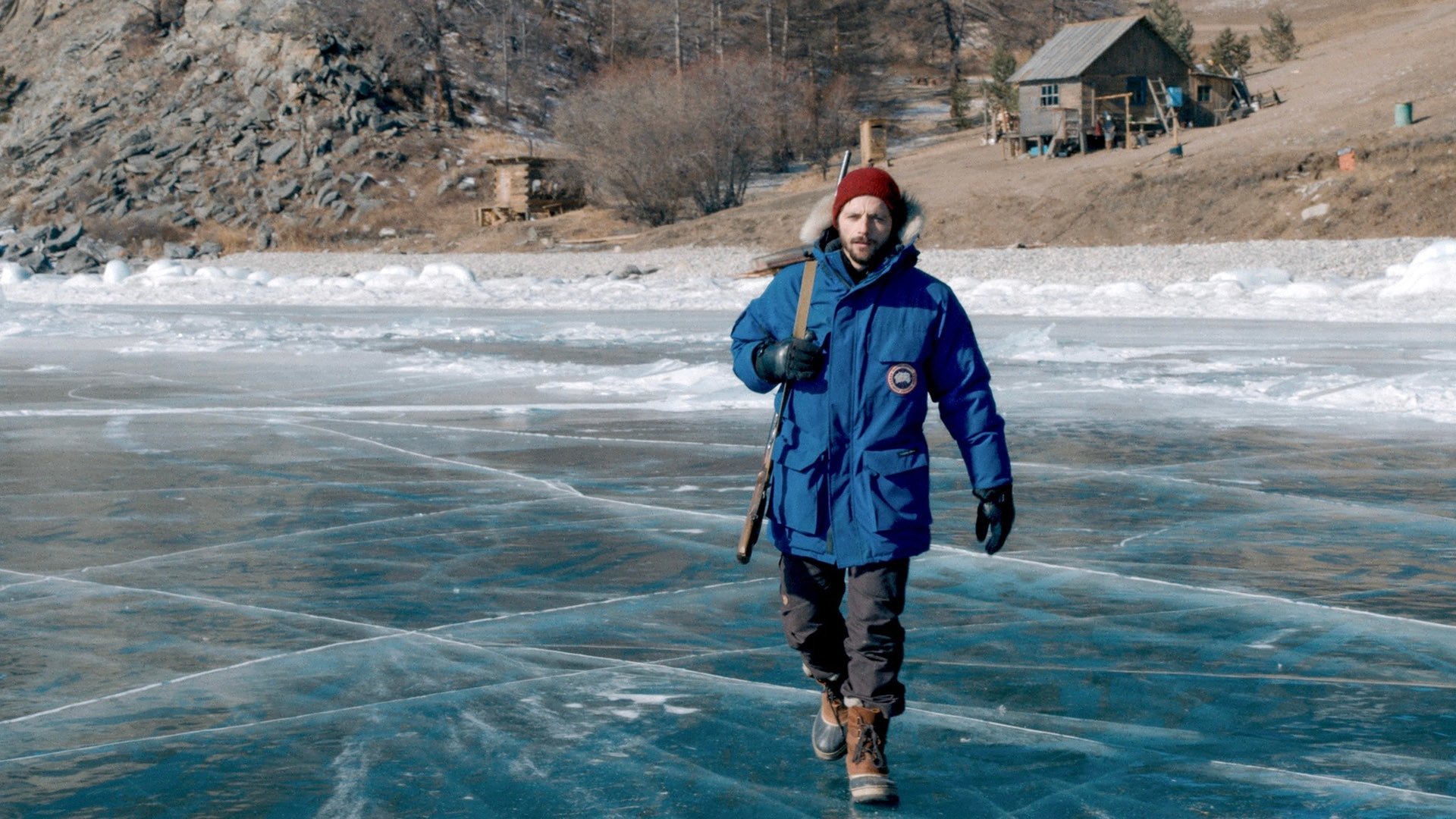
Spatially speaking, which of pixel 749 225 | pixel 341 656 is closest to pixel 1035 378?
pixel 341 656

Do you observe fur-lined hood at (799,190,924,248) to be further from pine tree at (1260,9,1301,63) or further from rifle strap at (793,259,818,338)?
pine tree at (1260,9,1301,63)

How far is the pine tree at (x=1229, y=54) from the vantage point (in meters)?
56.6

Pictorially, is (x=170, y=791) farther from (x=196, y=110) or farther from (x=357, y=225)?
(x=196, y=110)

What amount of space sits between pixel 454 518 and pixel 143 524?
4.66 ft

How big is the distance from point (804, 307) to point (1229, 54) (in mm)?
57978

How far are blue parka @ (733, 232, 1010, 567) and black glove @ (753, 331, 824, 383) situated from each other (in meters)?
0.06

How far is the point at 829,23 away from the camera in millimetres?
66625

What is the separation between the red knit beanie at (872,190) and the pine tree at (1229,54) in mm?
55126

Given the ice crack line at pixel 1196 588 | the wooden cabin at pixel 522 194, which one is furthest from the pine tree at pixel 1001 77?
the ice crack line at pixel 1196 588

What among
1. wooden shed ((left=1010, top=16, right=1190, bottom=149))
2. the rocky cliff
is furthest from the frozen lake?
the rocky cliff

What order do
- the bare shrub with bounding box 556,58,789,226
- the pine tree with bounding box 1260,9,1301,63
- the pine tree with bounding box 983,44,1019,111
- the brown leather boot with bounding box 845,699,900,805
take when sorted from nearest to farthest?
the brown leather boot with bounding box 845,699,900,805 → the bare shrub with bounding box 556,58,789,226 → the pine tree with bounding box 983,44,1019,111 → the pine tree with bounding box 1260,9,1301,63

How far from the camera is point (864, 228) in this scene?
3789mm

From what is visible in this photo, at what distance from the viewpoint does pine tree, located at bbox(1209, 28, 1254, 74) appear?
56.6m

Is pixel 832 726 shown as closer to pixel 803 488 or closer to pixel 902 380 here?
pixel 803 488
